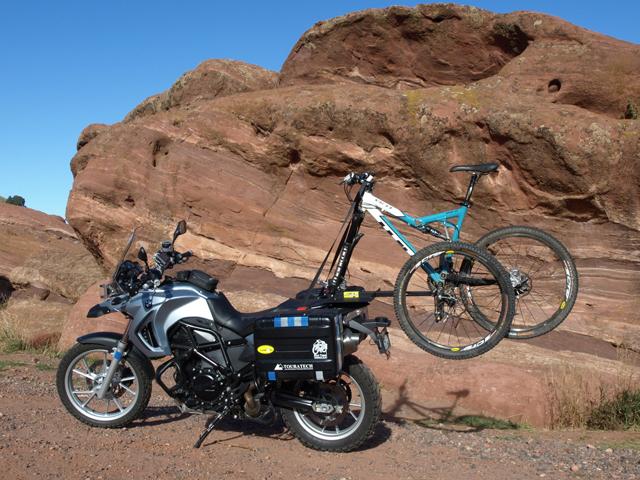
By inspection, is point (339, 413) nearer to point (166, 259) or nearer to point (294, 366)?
point (294, 366)

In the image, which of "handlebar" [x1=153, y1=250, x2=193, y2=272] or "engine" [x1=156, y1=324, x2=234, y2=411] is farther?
"handlebar" [x1=153, y1=250, x2=193, y2=272]

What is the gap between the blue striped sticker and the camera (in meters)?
4.25

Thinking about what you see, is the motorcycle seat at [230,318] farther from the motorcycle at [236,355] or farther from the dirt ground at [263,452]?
the dirt ground at [263,452]

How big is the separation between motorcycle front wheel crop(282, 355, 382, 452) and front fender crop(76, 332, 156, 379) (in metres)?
1.33

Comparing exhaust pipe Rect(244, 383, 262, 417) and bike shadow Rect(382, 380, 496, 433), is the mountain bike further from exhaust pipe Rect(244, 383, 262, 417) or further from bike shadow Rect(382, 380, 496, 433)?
bike shadow Rect(382, 380, 496, 433)

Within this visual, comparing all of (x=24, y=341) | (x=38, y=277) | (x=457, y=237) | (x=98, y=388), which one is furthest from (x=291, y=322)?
(x=38, y=277)

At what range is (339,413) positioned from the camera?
175 inches

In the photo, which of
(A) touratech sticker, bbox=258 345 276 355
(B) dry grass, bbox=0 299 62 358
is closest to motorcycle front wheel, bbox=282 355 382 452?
(A) touratech sticker, bbox=258 345 276 355

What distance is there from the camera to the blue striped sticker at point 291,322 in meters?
4.25

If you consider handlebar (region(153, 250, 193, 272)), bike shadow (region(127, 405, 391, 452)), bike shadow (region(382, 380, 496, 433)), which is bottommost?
bike shadow (region(127, 405, 391, 452))

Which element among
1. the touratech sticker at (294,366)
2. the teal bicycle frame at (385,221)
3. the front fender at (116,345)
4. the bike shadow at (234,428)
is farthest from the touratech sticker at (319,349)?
the front fender at (116,345)

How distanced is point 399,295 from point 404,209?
4418 millimetres

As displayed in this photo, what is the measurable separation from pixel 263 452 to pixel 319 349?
1.08 metres

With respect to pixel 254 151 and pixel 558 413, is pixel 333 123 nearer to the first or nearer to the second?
pixel 254 151
